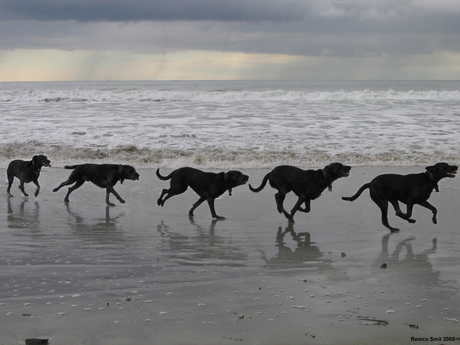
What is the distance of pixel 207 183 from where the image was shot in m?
8.65

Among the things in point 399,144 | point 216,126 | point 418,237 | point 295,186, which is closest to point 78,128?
point 216,126

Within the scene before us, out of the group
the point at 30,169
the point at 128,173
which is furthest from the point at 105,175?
the point at 30,169

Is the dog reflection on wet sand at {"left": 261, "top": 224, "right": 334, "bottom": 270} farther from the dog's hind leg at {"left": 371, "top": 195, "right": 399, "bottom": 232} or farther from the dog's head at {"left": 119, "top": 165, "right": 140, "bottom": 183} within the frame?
the dog's head at {"left": 119, "top": 165, "right": 140, "bottom": 183}

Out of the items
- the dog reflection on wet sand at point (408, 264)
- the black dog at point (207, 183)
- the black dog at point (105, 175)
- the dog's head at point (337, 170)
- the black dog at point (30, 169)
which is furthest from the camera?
the black dog at point (30, 169)

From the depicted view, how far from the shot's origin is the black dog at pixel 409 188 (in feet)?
24.7

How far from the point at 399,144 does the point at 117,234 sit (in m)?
13.1

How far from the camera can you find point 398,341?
11.8 feet

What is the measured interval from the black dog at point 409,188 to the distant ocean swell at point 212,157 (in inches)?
266

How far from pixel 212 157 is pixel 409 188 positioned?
9032mm

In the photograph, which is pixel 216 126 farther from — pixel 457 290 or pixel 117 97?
pixel 117 97

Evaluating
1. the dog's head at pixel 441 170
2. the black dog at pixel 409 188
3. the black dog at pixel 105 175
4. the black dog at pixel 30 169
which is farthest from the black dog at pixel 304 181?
the black dog at pixel 30 169

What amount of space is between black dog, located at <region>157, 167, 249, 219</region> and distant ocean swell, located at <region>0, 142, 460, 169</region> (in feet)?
18.1

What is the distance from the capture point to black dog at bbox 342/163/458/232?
24.7 ft

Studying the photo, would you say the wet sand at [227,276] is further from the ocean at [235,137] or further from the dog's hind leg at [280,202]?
the ocean at [235,137]
